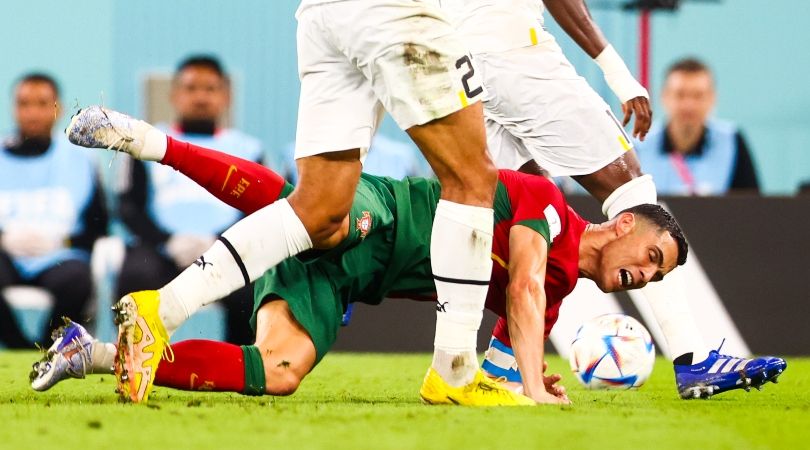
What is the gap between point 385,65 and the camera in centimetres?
392

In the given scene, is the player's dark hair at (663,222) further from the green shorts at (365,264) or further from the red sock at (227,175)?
the red sock at (227,175)

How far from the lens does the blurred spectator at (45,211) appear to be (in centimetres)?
782

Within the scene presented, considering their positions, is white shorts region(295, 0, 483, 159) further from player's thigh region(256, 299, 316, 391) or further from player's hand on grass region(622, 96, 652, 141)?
→ player's hand on grass region(622, 96, 652, 141)

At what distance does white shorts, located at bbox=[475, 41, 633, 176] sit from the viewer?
501cm

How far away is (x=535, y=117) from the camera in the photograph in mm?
5113

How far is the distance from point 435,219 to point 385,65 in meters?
0.48

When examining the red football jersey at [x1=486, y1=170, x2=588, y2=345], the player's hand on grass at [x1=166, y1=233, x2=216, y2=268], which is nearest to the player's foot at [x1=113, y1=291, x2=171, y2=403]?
the red football jersey at [x1=486, y1=170, x2=588, y2=345]

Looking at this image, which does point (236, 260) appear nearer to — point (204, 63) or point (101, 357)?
point (101, 357)

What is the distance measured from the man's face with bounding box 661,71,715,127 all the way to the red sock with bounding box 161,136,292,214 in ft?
15.5

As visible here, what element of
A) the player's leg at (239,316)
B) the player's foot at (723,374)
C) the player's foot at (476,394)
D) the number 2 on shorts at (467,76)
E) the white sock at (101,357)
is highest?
the number 2 on shorts at (467,76)

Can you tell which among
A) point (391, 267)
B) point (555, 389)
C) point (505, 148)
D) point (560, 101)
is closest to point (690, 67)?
point (505, 148)

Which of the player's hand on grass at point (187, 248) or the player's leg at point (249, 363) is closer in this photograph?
the player's leg at point (249, 363)

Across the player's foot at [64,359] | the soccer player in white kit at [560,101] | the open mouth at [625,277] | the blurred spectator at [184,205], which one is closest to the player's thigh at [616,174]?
the soccer player in white kit at [560,101]

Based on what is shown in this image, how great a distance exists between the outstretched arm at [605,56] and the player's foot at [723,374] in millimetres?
977
